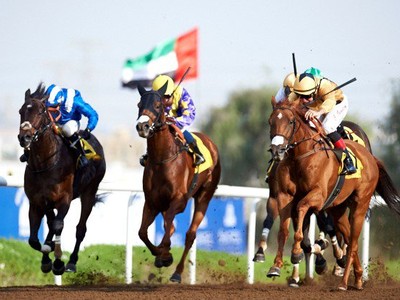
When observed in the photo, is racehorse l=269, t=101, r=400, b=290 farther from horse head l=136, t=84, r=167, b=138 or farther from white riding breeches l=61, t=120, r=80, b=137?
white riding breeches l=61, t=120, r=80, b=137

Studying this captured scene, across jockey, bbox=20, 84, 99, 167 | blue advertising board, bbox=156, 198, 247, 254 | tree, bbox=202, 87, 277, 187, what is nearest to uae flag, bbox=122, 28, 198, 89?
tree, bbox=202, 87, 277, 187

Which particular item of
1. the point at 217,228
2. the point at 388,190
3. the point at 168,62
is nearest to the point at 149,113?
the point at 388,190

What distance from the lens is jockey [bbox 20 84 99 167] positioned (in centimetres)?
866

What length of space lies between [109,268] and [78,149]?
1.59 meters

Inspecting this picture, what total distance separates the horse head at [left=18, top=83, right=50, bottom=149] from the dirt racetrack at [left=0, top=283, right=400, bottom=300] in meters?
1.20

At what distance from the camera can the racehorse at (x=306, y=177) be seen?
24.5 feet

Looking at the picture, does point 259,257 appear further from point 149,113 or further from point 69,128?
point 69,128

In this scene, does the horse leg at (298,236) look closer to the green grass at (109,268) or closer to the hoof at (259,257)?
the hoof at (259,257)

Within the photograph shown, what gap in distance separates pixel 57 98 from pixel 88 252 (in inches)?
85.2

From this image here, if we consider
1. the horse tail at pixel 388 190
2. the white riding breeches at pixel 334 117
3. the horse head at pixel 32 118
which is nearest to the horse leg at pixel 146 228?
the horse head at pixel 32 118

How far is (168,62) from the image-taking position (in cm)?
2098

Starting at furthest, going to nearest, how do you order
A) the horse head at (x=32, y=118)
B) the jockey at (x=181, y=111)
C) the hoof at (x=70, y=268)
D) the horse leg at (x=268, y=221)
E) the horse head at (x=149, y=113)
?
1. the hoof at (x=70, y=268)
2. the jockey at (x=181, y=111)
3. the horse leg at (x=268, y=221)
4. the horse head at (x=32, y=118)
5. the horse head at (x=149, y=113)

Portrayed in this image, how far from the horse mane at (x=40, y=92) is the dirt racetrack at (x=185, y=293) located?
1572 mm

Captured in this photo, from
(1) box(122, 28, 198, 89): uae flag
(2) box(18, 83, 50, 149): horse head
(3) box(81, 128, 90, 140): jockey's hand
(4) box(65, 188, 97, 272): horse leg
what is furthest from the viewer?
(1) box(122, 28, 198, 89): uae flag
